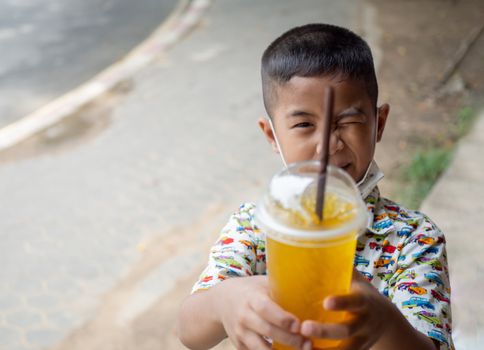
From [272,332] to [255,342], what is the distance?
92mm

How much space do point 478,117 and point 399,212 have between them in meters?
3.72

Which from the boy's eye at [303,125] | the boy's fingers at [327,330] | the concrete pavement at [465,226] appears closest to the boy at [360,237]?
the boy's eye at [303,125]

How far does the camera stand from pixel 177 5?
10359mm

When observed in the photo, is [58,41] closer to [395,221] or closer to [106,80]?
[106,80]

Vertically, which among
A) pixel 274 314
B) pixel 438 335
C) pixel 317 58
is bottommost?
pixel 438 335

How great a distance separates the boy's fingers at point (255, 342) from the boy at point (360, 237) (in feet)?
0.33

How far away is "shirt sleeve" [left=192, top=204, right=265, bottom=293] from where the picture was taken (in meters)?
1.50

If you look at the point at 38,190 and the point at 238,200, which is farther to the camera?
the point at 38,190

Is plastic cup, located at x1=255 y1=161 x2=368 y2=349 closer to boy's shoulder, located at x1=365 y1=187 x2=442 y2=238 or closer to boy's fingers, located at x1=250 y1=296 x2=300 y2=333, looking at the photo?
boy's fingers, located at x1=250 y1=296 x2=300 y2=333

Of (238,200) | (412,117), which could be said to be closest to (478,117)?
(412,117)

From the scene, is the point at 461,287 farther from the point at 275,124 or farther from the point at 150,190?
the point at 150,190

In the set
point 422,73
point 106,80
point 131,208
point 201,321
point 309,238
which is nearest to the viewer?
point 309,238

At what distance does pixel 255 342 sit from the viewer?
1073mm

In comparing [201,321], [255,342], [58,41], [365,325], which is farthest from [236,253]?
[58,41]
